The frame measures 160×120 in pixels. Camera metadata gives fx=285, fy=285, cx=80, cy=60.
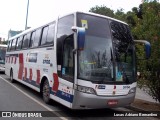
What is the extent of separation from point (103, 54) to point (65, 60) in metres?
1.19

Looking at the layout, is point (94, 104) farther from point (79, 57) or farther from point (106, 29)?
point (106, 29)

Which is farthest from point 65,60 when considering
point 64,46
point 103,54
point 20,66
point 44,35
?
point 20,66

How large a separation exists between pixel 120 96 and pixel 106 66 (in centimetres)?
102

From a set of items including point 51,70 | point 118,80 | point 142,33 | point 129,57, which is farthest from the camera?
point 142,33

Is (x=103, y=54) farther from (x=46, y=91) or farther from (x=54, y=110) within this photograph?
(x=46, y=91)

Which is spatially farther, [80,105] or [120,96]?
[120,96]

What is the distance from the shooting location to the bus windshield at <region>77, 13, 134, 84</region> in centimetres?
798

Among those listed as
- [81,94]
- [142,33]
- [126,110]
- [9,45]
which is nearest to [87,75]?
[81,94]

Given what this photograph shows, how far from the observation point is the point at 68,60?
8445 mm

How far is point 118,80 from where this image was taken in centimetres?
834


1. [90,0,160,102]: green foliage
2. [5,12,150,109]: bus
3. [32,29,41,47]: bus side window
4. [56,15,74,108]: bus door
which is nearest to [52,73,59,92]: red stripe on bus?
[5,12,150,109]: bus

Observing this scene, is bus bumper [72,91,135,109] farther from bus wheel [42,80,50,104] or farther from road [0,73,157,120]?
bus wheel [42,80,50,104]

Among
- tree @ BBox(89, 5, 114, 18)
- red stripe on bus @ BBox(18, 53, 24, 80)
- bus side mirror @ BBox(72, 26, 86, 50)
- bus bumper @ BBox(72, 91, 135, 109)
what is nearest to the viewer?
bus side mirror @ BBox(72, 26, 86, 50)

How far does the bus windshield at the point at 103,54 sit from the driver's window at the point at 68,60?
362 millimetres
